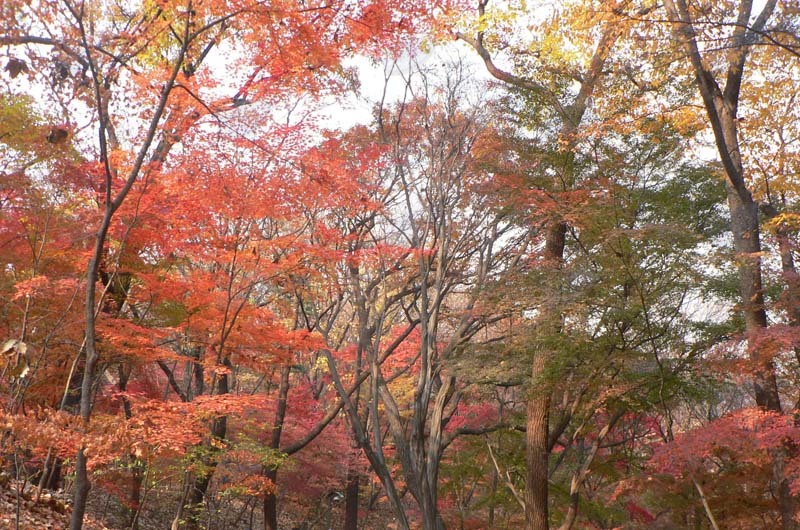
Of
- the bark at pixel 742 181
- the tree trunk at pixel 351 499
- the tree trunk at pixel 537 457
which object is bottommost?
the tree trunk at pixel 351 499

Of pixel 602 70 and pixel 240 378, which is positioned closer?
pixel 602 70

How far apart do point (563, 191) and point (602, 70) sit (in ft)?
7.51

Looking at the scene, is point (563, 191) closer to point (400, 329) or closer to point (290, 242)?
point (290, 242)

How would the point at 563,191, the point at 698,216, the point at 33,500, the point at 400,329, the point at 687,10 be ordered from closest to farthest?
the point at 687,10 < the point at 33,500 < the point at 563,191 < the point at 698,216 < the point at 400,329

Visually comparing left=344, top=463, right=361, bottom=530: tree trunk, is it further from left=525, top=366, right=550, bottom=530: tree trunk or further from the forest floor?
left=525, top=366, right=550, bottom=530: tree trunk

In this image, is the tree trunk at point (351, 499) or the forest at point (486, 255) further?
the tree trunk at point (351, 499)

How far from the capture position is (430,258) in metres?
10.0

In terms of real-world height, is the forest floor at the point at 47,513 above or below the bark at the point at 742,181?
below

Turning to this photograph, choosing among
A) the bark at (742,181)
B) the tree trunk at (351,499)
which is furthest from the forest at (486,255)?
the tree trunk at (351,499)

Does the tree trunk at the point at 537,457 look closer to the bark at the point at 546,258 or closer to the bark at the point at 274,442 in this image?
the bark at the point at 546,258

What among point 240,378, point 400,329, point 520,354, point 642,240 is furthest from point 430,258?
point 240,378

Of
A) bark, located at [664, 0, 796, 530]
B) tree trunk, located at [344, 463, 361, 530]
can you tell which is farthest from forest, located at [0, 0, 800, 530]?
tree trunk, located at [344, 463, 361, 530]

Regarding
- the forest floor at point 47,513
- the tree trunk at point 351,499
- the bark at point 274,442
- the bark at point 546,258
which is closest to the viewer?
the forest floor at point 47,513

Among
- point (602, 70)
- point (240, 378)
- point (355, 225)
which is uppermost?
point (602, 70)
